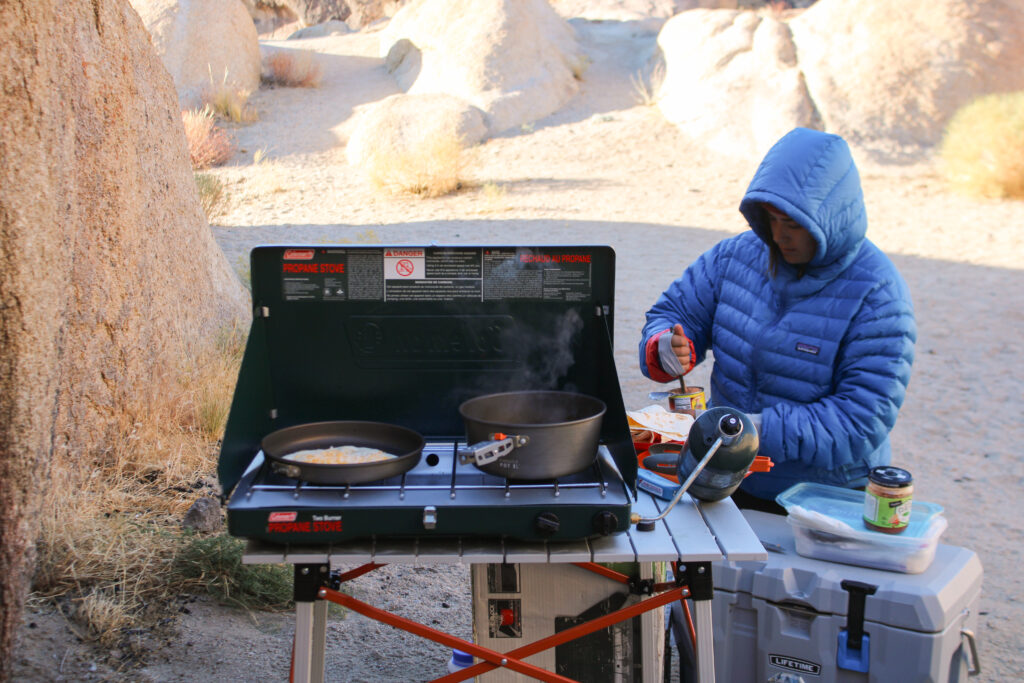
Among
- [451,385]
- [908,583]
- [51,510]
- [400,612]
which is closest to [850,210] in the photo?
[908,583]

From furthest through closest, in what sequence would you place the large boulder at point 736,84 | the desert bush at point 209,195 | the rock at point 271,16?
the rock at point 271,16
the large boulder at point 736,84
the desert bush at point 209,195

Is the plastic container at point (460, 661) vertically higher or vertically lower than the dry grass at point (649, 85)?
lower

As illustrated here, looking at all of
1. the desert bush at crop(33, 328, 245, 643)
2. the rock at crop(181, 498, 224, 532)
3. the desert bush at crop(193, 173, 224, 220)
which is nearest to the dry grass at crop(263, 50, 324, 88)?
the desert bush at crop(193, 173, 224, 220)

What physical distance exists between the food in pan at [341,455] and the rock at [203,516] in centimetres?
178

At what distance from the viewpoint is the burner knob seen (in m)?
1.54

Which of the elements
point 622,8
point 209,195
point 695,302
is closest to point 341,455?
point 695,302

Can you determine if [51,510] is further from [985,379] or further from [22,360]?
[985,379]

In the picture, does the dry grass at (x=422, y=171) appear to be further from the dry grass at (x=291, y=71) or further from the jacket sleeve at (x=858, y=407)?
the jacket sleeve at (x=858, y=407)

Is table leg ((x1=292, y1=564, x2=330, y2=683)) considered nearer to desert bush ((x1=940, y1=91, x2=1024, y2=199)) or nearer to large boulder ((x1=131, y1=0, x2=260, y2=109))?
desert bush ((x1=940, y1=91, x2=1024, y2=199))

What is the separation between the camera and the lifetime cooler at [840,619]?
2082 mm

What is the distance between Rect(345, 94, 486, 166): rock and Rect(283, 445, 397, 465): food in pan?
10.6 meters

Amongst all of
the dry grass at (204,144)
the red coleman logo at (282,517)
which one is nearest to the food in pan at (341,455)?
the red coleman logo at (282,517)

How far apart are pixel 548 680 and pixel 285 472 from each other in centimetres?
68

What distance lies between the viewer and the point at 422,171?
1123 centimetres
